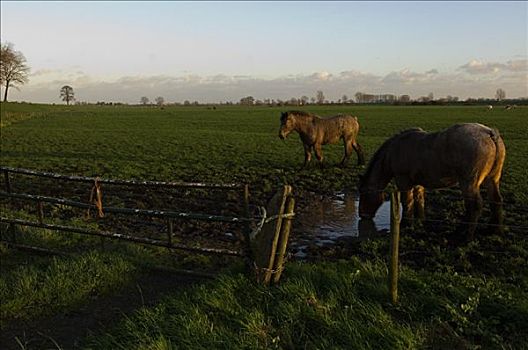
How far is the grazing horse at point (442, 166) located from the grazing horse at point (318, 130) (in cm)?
615

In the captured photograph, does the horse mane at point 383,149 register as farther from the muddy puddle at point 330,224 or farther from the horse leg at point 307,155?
the horse leg at point 307,155

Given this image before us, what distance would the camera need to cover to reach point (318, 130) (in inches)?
635

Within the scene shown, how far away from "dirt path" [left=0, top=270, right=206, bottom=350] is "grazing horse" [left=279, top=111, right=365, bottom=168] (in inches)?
406

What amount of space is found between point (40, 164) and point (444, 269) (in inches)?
629

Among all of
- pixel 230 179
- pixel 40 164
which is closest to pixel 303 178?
pixel 230 179

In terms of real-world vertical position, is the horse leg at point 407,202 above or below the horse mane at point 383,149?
below

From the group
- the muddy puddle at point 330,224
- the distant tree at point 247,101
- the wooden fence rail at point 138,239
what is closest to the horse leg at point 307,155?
the muddy puddle at point 330,224

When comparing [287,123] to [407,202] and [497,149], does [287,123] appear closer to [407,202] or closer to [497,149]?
[407,202]

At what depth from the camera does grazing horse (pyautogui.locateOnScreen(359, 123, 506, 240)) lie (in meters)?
6.99

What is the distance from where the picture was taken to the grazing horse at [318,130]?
51.6 feet

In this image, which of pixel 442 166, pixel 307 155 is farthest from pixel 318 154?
pixel 442 166

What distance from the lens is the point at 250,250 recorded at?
502 centimetres

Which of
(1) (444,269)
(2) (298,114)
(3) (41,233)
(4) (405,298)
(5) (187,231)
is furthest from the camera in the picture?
(2) (298,114)

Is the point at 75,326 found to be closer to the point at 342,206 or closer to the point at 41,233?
the point at 41,233
